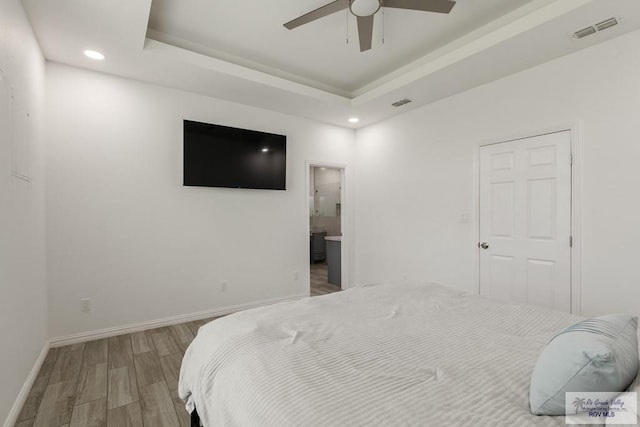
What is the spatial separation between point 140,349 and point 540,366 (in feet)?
10.00

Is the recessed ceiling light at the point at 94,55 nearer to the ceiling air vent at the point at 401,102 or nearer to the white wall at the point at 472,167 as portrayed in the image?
the ceiling air vent at the point at 401,102

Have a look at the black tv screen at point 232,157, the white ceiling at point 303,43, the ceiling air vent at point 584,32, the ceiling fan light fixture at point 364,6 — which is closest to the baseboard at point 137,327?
the black tv screen at point 232,157

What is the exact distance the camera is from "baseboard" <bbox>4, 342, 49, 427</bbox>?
5.70ft

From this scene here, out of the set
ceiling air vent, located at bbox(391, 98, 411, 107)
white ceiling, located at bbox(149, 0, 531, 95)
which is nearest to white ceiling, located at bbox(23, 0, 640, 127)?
white ceiling, located at bbox(149, 0, 531, 95)

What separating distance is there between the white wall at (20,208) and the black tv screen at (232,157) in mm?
1290

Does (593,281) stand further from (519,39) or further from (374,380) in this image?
(374,380)

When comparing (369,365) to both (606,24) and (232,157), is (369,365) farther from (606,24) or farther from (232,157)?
(232,157)

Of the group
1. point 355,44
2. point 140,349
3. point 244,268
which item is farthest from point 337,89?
point 140,349

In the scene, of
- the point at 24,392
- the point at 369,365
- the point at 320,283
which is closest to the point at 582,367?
the point at 369,365

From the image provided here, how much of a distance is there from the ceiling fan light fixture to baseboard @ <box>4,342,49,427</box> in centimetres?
327

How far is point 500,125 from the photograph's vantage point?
314 cm

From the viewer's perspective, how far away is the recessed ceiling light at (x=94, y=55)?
265cm

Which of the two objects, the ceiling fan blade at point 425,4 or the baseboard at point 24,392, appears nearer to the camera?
the baseboard at point 24,392

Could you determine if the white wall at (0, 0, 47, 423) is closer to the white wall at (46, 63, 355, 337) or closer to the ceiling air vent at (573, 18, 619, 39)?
the white wall at (46, 63, 355, 337)
